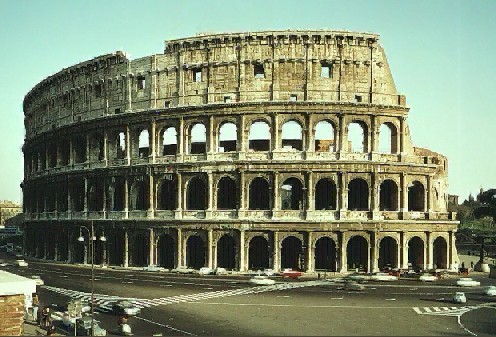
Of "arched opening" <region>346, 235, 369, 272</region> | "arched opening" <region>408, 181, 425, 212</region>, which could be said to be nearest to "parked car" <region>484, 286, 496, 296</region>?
"arched opening" <region>346, 235, 369, 272</region>

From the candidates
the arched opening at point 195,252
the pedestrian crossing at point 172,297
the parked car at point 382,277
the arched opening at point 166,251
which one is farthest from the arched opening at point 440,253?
the arched opening at point 166,251

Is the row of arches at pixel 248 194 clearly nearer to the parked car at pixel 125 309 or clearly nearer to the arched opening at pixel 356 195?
the arched opening at pixel 356 195

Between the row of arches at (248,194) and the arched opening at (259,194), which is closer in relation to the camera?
the row of arches at (248,194)

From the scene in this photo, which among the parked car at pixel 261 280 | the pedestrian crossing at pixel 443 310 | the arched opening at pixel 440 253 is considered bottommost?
the pedestrian crossing at pixel 443 310

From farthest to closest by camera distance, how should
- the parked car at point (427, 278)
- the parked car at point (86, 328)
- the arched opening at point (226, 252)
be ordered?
the arched opening at point (226, 252), the parked car at point (427, 278), the parked car at point (86, 328)

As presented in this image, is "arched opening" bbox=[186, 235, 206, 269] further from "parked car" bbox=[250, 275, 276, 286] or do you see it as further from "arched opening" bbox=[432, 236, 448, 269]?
"arched opening" bbox=[432, 236, 448, 269]

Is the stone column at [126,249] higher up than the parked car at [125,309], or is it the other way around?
the stone column at [126,249]

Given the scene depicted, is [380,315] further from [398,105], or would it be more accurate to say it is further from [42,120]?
[42,120]

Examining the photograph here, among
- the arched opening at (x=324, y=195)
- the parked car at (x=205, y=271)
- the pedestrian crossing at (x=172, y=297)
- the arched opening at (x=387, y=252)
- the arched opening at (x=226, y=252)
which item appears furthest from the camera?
the arched opening at (x=324, y=195)
